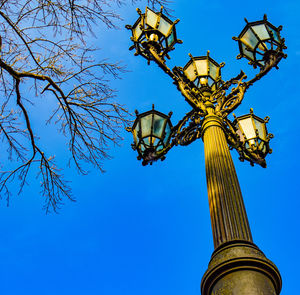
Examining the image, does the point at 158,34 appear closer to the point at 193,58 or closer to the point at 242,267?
the point at 193,58

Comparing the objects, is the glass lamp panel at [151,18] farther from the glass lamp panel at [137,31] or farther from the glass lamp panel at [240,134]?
the glass lamp panel at [240,134]

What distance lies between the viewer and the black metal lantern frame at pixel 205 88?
6488 mm

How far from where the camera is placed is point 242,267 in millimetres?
3623

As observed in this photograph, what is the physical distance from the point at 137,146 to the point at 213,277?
3195 mm

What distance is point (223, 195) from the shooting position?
14.8ft

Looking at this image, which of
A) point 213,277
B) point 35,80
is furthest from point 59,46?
point 213,277

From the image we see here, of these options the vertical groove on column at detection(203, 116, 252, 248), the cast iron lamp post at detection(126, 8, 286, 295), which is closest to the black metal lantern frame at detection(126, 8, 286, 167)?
the cast iron lamp post at detection(126, 8, 286, 295)

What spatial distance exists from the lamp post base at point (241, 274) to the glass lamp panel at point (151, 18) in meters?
4.39

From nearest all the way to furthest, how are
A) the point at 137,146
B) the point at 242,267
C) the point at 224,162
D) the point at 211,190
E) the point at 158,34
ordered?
the point at 242,267
the point at 211,190
the point at 224,162
the point at 137,146
the point at 158,34

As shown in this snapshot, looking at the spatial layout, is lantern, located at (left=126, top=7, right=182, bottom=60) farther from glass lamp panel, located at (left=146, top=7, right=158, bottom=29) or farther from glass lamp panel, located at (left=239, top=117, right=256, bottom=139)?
glass lamp panel, located at (left=239, top=117, right=256, bottom=139)

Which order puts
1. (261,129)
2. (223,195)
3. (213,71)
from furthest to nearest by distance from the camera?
(213,71), (261,129), (223,195)

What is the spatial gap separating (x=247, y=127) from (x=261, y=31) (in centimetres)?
159

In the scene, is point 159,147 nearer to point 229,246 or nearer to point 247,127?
point 247,127

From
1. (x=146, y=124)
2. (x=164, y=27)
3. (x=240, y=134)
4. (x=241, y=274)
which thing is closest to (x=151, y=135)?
(x=146, y=124)
